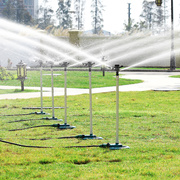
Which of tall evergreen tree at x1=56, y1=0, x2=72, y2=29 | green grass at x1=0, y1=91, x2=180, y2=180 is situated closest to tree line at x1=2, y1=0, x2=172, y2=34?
tall evergreen tree at x1=56, y1=0, x2=72, y2=29

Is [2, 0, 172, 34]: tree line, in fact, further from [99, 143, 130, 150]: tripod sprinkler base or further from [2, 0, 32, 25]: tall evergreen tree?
[99, 143, 130, 150]: tripod sprinkler base

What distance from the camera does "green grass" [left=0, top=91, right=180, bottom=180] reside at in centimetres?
532

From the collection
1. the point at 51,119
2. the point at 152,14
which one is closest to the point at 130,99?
the point at 51,119

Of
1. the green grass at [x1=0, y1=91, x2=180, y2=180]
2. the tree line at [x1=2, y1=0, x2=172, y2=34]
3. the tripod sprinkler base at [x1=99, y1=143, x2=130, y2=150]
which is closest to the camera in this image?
the green grass at [x1=0, y1=91, x2=180, y2=180]

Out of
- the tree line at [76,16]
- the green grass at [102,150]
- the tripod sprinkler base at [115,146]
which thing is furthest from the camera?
the tree line at [76,16]

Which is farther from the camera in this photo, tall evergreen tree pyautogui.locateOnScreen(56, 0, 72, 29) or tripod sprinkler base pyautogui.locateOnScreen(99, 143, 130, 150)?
tall evergreen tree pyautogui.locateOnScreen(56, 0, 72, 29)

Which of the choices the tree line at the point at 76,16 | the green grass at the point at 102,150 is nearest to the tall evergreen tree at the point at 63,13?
the tree line at the point at 76,16

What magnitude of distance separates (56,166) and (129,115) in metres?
5.04

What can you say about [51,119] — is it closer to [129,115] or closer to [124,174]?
[129,115]

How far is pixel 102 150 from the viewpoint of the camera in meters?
6.49

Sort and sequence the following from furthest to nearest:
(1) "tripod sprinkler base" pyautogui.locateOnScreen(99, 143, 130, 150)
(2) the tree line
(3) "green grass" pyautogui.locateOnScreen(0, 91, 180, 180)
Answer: (2) the tree line
(1) "tripod sprinkler base" pyautogui.locateOnScreen(99, 143, 130, 150)
(3) "green grass" pyautogui.locateOnScreen(0, 91, 180, 180)

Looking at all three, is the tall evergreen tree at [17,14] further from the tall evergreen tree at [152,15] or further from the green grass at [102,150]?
the green grass at [102,150]

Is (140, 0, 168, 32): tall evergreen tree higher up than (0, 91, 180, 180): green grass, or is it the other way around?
(140, 0, 168, 32): tall evergreen tree

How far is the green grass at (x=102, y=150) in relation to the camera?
17.5 feet
